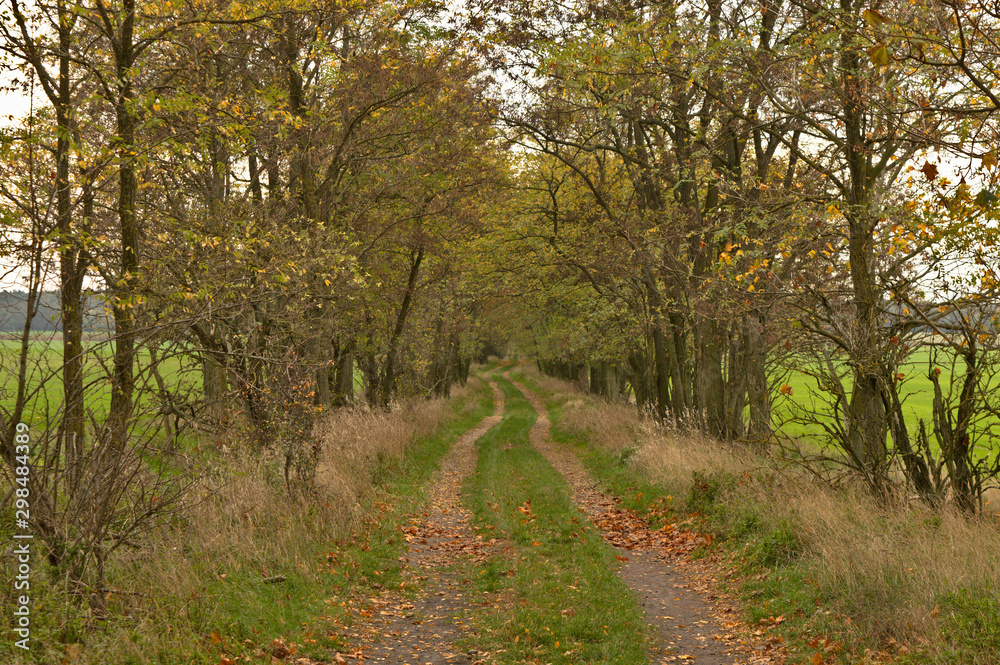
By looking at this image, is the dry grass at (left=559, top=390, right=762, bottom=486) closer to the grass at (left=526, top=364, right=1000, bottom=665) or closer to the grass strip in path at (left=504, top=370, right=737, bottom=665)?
the grass at (left=526, top=364, right=1000, bottom=665)

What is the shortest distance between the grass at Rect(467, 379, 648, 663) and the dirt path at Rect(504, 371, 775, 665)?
0.29 meters

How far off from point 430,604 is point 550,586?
152cm

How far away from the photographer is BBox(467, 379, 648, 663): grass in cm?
659

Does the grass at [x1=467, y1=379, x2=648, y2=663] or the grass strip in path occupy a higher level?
the grass at [x1=467, y1=379, x2=648, y2=663]

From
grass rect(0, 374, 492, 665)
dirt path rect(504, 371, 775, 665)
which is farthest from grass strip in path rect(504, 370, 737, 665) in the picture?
grass rect(0, 374, 492, 665)

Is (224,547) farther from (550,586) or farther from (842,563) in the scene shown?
(842,563)

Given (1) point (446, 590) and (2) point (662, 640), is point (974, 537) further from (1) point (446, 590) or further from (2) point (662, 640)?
(1) point (446, 590)

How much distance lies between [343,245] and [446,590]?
8974 millimetres

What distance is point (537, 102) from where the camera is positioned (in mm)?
16125

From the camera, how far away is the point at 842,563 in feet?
23.1

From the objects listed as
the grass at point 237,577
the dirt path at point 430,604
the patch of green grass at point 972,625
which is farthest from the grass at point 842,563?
the grass at point 237,577

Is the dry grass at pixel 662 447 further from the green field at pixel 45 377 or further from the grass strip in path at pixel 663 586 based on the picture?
the green field at pixel 45 377

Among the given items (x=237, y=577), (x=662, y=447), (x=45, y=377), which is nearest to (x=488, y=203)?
(x=662, y=447)

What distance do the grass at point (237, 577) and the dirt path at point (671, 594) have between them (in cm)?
341
